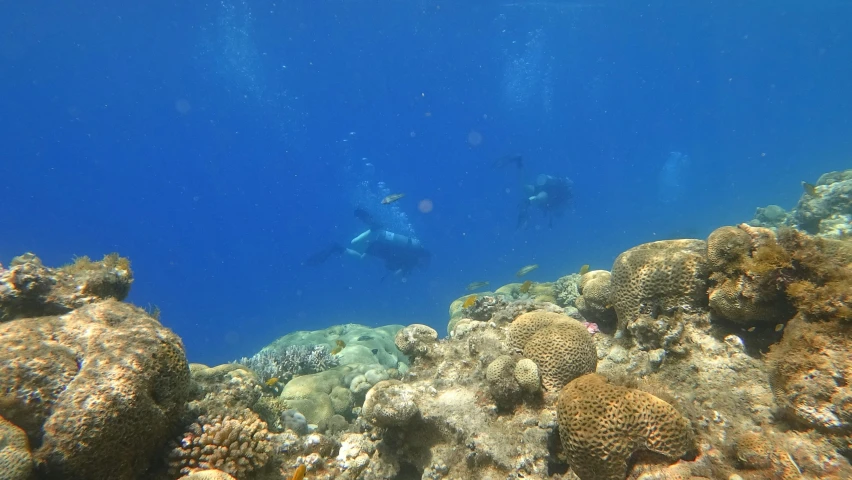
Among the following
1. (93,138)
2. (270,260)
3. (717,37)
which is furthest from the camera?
(270,260)

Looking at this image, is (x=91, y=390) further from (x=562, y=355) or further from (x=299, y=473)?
(x=562, y=355)

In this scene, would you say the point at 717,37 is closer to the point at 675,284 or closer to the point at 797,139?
the point at 675,284

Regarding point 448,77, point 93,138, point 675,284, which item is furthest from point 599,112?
point 675,284

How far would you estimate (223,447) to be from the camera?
12.2 ft

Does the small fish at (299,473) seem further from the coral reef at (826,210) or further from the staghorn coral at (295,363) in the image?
the coral reef at (826,210)

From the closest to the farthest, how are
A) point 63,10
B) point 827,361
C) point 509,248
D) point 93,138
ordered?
point 827,361 < point 63,10 < point 93,138 < point 509,248

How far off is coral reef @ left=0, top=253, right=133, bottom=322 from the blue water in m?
16.1

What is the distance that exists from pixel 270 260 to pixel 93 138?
293 feet

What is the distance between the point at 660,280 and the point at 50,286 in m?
7.56

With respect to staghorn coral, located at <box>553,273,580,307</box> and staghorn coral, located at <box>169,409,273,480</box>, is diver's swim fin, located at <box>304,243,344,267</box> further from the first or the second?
staghorn coral, located at <box>169,409,273,480</box>

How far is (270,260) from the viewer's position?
458 feet

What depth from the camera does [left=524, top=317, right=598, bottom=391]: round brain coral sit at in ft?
15.7

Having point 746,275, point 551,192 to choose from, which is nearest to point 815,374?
point 746,275

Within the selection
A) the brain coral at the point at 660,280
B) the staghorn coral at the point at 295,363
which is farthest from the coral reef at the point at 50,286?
the brain coral at the point at 660,280
